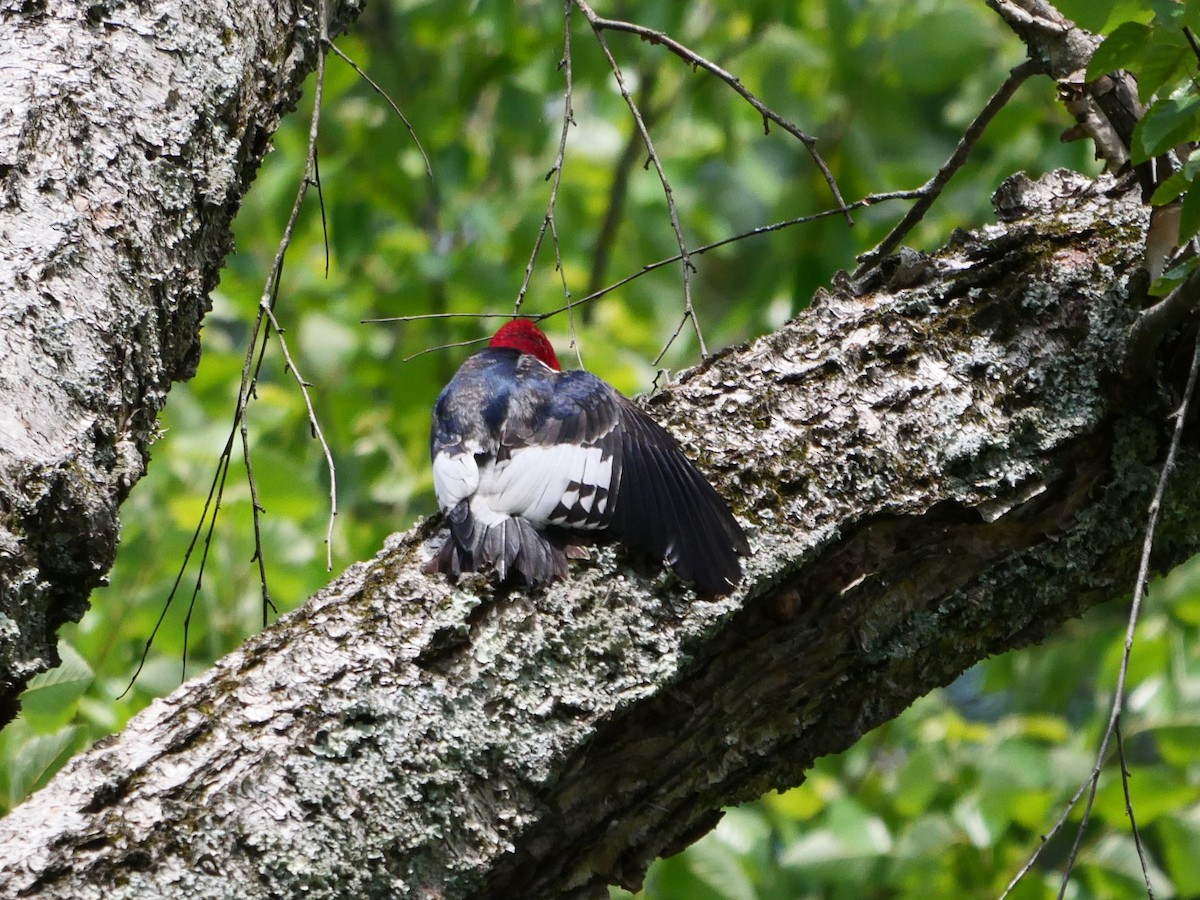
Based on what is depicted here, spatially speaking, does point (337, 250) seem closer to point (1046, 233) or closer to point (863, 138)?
point (863, 138)

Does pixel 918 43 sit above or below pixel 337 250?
below

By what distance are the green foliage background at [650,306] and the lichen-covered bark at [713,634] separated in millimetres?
1783

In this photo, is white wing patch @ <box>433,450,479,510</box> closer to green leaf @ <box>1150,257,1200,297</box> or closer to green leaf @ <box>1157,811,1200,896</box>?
green leaf @ <box>1150,257,1200,297</box>

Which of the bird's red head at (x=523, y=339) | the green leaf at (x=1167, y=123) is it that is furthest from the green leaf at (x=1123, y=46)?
the bird's red head at (x=523, y=339)

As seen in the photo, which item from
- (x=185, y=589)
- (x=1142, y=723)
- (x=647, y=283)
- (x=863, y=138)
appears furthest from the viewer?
(x=647, y=283)

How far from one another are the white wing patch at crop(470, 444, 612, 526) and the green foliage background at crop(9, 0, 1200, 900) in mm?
1456

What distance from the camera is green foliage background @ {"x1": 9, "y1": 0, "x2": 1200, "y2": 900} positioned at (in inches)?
148

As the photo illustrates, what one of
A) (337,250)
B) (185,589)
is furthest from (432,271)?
(185,589)

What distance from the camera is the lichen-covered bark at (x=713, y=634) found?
133 centimetres

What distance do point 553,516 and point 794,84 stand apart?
14.6 feet

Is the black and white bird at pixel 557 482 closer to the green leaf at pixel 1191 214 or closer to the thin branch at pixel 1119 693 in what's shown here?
the thin branch at pixel 1119 693

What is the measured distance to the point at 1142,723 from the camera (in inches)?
150

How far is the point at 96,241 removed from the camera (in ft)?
5.21

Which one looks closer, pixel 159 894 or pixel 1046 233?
pixel 159 894
